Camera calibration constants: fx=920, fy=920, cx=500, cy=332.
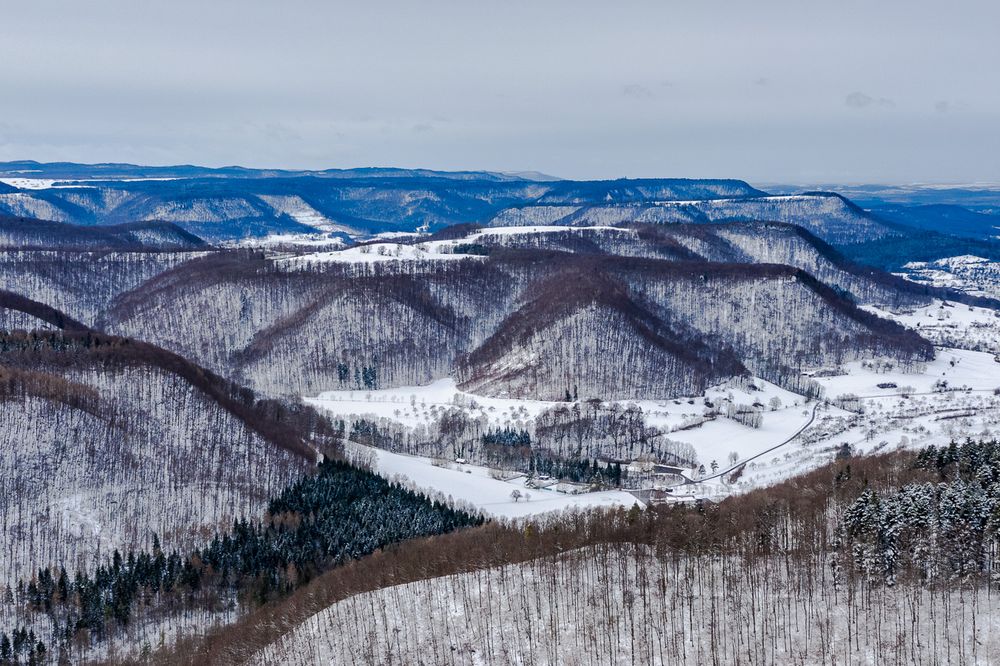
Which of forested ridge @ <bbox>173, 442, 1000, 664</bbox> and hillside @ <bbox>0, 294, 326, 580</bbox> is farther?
hillside @ <bbox>0, 294, 326, 580</bbox>

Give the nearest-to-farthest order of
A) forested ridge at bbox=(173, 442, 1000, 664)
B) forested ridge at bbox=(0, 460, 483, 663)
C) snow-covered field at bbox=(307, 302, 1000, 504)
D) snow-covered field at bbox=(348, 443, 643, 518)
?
forested ridge at bbox=(173, 442, 1000, 664) < forested ridge at bbox=(0, 460, 483, 663) < snow-covered field at bbox=(348, 443, 643, 518) < snow-covered field at bbox=(307, 302, 1000, 504)

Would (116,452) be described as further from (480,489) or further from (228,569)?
(480,489)

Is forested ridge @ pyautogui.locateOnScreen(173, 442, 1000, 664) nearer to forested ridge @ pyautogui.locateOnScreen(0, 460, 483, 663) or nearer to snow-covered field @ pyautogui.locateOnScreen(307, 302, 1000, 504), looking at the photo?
forested ridge @ pyautogui.locateOnScreen(0, 460, 483, 663)

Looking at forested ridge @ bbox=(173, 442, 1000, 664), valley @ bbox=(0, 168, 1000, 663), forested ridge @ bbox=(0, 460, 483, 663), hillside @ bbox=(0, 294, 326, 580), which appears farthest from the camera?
hillside @ bbox=(0, 294, 326, 580)

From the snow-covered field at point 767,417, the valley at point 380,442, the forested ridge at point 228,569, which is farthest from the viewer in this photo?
the snow-covered field at point 767,417

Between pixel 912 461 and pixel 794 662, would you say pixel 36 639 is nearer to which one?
pixel 794 662

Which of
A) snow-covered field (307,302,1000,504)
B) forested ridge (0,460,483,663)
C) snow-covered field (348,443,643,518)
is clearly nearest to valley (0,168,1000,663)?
forested ridge (0,460,483,663)

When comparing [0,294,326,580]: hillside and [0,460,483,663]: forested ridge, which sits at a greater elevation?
[0,294,326,580]: hillside

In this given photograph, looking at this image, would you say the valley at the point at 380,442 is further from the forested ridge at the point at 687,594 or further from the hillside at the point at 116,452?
the forested ridge at the point at 687,594

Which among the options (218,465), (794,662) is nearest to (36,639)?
(218,465)

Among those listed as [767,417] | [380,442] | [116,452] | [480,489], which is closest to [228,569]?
[116,452]

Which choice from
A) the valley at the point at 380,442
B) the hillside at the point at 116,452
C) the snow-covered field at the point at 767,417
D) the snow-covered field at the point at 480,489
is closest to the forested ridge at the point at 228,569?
the valley at the point at 380,442

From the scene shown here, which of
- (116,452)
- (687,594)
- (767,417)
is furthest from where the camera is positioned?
(767,417)
